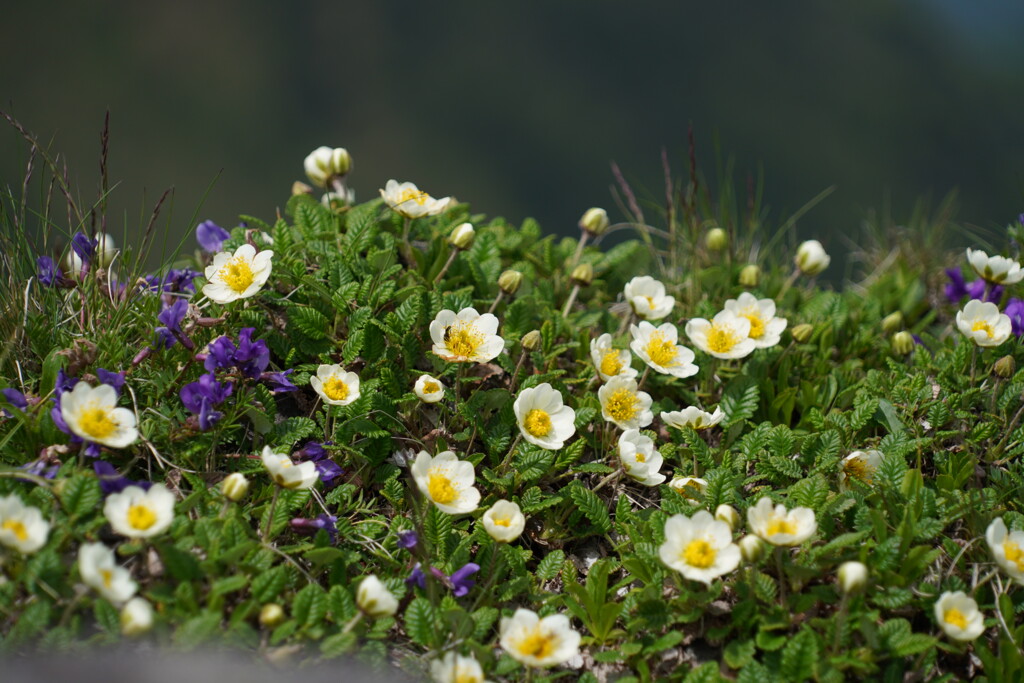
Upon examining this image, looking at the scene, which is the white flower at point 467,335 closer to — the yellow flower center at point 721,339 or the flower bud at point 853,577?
the yellow flower center at point 721,339

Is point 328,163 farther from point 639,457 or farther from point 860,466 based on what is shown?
point 860,466

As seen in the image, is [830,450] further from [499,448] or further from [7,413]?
[7,413]

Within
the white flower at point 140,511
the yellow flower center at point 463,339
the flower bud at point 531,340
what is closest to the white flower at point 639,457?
the flower bud at point 531,340

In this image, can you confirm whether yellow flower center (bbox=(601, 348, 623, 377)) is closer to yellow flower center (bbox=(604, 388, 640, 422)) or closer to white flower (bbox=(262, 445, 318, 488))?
yellow flower center (bbox=(604, 388, 640, 422))

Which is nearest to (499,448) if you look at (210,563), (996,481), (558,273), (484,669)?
(484,669)

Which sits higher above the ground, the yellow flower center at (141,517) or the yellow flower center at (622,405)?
the yellow flower center at (141,517)

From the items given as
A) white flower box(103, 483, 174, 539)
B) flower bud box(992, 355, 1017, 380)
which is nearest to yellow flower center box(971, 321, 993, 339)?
flower bud box(992, 355, 1017, 380)
